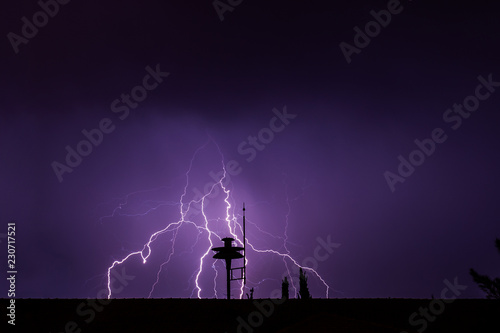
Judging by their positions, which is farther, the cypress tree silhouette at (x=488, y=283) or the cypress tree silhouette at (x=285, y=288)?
the cypress tree silhouette at (x=285, y=288)

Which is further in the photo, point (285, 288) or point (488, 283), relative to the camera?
point (285, 288)

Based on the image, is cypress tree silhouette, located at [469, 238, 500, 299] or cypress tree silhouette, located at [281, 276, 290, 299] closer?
cypress tree silhouette, located at [469, 238, 500, 299]
